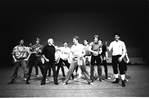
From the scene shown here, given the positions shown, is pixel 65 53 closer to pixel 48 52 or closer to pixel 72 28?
pixel 48 52

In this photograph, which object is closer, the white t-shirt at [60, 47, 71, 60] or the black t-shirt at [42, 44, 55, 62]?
the black t-shirt at [42, 44, 55, 62]

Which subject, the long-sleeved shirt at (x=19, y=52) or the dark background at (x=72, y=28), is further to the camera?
the dark background at (x=72, y=28)

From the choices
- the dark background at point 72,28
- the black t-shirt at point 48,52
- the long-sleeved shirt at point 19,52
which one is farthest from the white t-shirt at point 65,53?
the dark background at point 72,28

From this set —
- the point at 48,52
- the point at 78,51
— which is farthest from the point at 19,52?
the point at 78,51

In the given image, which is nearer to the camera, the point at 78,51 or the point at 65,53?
the point at 78,51

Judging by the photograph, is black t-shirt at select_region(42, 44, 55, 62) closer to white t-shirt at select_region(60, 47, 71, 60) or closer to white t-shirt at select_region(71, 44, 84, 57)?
white t-shirt at select_region(60, 47, 71, 60)

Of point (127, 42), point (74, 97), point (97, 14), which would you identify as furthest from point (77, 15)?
point (74, 97)

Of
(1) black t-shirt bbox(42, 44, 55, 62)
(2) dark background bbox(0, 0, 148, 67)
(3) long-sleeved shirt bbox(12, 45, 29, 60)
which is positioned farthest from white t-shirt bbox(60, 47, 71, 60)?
(2) dark background bbox(0, 0, 148, 67)

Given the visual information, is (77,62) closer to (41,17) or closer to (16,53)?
(16,53)

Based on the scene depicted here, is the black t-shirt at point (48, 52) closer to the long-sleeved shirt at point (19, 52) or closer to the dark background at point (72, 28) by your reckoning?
the long-sleeved shirt at point (19, 52)

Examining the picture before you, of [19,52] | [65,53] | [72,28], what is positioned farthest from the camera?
[72,28]

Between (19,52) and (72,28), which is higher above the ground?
(72,28)

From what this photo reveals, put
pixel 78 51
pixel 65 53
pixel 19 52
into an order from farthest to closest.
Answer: pixel 65 53 → pixel 19 52 → pixel 78 51

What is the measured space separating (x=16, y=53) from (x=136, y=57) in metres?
8.52
